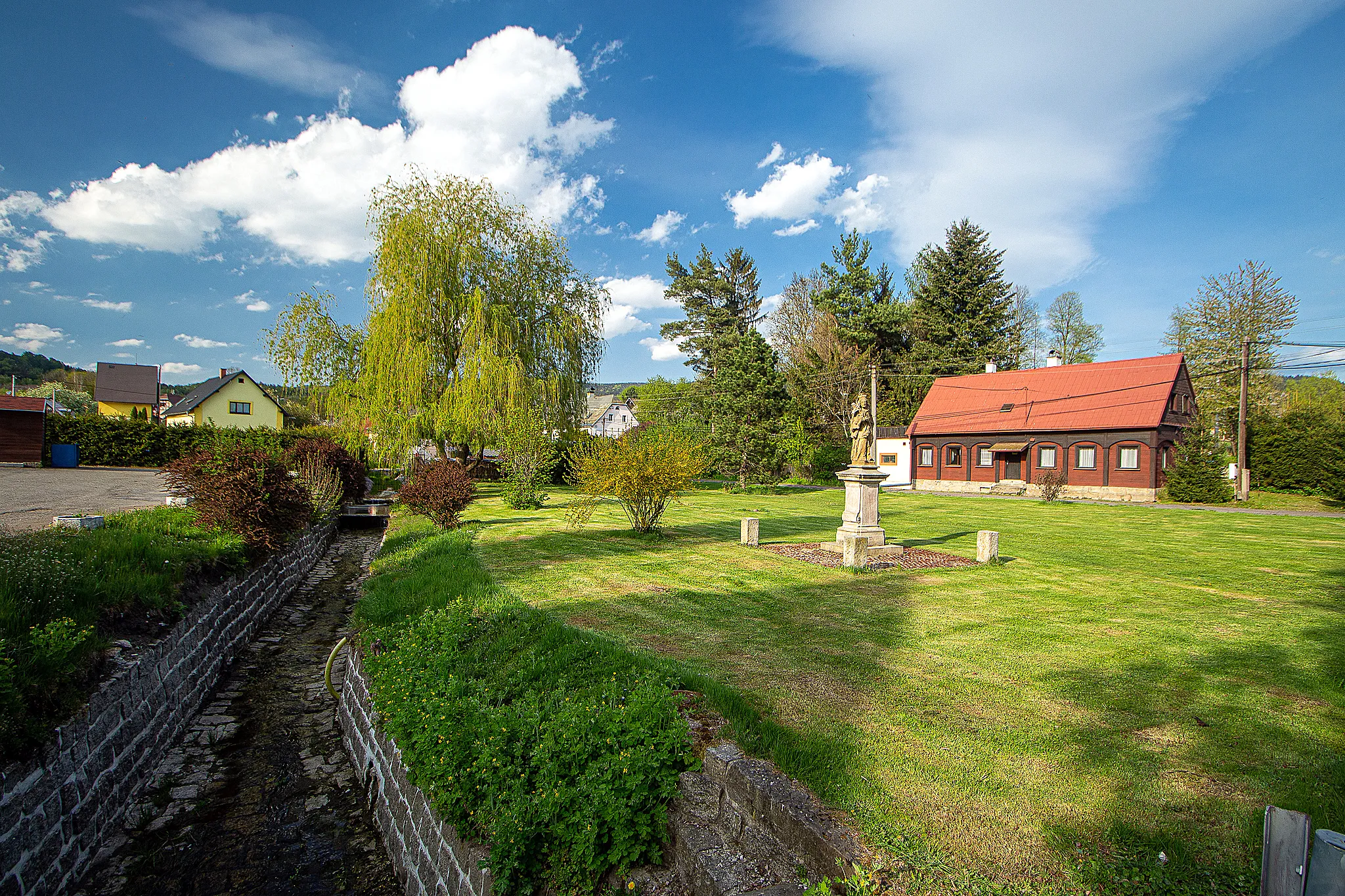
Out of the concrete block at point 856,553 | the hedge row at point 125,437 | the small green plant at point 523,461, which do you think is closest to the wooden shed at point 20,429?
the hedge row at point 125,437

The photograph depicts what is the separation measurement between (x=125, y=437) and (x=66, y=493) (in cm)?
1532

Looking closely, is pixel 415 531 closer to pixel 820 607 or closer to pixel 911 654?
pixel 820 607

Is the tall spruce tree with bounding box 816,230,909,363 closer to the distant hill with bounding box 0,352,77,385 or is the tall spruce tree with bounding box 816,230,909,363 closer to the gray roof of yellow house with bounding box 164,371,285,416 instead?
the gray roof of yellow house with bounding box 164,371,285,416

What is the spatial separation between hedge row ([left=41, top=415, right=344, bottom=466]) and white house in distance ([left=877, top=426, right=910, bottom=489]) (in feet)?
92.5

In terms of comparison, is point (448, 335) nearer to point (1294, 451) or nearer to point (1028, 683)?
point (1028, 683)

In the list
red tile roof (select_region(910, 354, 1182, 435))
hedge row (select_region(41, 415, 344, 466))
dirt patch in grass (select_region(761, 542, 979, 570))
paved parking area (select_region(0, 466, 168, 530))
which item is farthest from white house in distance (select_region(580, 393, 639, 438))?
dirt patch in grass (select_region(761, 542, 979, 570))

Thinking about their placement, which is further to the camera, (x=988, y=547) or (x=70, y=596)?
(x=988, y=547)

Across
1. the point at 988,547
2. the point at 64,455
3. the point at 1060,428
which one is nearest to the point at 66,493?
the point at 64,455

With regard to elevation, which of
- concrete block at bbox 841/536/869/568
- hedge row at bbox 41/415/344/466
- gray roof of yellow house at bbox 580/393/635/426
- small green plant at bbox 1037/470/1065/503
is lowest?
concrete block at bbox 841/536/869/568

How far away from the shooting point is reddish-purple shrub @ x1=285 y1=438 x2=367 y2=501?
1859 cm

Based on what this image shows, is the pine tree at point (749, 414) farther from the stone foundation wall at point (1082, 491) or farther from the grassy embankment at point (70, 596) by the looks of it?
the grassy embankment at point (70, 596)

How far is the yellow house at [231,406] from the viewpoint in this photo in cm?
4125

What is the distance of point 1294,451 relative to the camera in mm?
23672

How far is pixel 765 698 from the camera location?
4.52 meters
